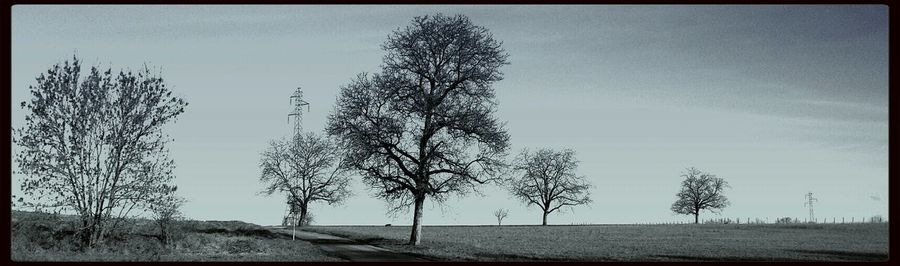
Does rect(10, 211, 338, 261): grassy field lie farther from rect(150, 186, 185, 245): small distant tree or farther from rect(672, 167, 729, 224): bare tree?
rect(672, 167, 729, 224): bare tree

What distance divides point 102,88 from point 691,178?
87143 mm

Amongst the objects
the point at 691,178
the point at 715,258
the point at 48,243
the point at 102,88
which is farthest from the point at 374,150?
the point at 691,178

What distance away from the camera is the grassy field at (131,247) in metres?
19.2

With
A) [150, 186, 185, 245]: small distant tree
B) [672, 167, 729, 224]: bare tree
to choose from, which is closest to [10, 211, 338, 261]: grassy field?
[150, 186, 185, 245]: small distant tree

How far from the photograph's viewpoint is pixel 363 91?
95.9ft

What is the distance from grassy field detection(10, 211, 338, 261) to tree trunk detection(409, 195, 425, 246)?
16.9 feet

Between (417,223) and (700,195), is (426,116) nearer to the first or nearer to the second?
(417,223)

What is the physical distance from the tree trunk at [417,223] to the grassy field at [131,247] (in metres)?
5.14

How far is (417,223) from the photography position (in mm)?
29016

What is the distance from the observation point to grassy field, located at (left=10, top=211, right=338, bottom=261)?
19.2 meters

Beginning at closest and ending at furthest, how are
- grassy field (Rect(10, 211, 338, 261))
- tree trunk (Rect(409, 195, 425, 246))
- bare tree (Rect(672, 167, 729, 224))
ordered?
grassy field (Rect(10, 211, 338, 261)) < tree trunk (Rect(409, 195, 425, 246)) < bare tree (Rect(672, 167, 729, 224))

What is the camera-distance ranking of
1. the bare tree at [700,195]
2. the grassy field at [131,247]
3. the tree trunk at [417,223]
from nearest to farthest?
the grassy field at [131,247] < the tree trunk at [417,223] < the bare tree at [700,195]

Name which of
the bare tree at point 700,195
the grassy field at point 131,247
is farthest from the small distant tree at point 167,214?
the bare tree at point 700,195

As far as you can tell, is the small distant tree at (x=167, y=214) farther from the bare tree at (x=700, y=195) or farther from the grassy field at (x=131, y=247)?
the bare tree at (x=700, y=195)
